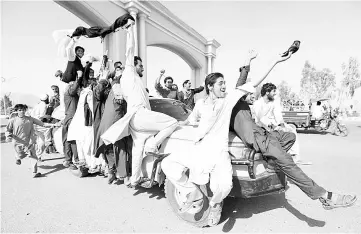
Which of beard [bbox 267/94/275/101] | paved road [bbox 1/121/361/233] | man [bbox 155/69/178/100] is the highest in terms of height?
man [bbox 155/69/178/100]

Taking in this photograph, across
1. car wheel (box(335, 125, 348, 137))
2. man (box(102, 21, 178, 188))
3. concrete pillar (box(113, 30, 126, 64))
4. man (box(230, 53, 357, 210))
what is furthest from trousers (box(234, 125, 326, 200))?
car wheel (box(335, 125, 348, 137))

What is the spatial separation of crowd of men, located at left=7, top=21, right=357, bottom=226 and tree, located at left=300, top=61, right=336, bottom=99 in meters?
40.1

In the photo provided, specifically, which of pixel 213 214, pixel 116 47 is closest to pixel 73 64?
pixel 213 214

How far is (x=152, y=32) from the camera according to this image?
42.9 ft

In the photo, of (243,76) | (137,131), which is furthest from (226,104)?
(137,131)

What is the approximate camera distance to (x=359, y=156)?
589 cm

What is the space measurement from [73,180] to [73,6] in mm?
8316

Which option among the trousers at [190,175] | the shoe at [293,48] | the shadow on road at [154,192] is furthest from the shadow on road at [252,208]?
the shoe at [293,48]

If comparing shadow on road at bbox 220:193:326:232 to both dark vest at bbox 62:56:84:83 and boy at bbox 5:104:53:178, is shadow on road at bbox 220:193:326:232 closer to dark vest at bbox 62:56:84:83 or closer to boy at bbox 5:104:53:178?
boy at bbox 5:104:53:178

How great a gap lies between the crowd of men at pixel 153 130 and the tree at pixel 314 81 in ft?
132

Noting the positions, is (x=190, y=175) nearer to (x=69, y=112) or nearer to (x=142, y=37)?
(x=69, y=112)

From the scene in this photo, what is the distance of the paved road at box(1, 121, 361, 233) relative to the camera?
2502 mm

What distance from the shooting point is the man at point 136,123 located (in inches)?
122

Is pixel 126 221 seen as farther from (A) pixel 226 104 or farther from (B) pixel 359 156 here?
(B) pixel 359 156
